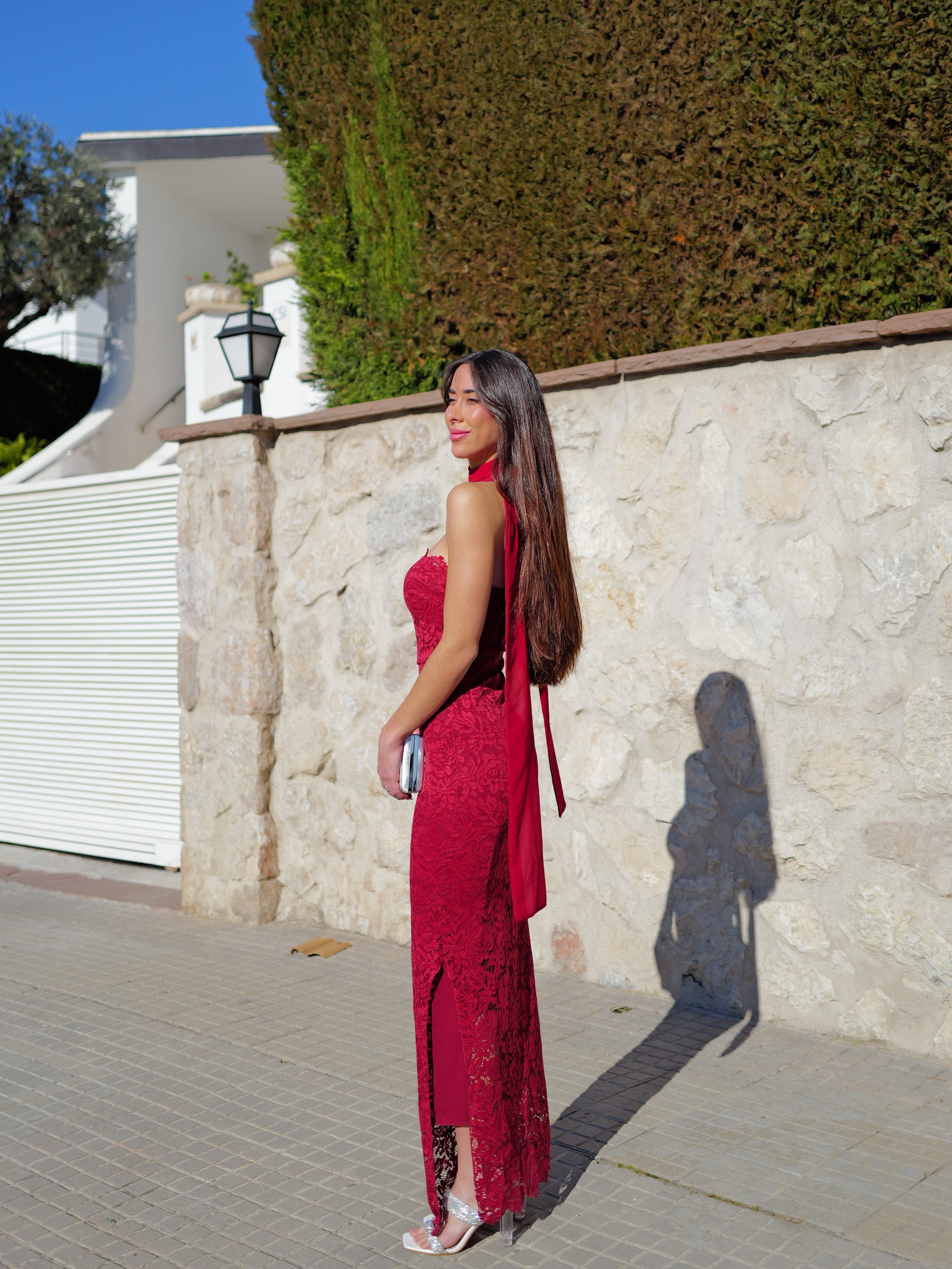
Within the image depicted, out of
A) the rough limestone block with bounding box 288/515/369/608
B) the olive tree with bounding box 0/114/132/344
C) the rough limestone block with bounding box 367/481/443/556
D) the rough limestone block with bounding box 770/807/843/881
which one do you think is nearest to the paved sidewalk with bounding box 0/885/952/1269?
the rough limestone block with bounding box 770/807/843/881

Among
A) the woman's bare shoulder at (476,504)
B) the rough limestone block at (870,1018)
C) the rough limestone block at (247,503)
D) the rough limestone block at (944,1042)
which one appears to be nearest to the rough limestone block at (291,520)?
the rough limestone block at (247,503)

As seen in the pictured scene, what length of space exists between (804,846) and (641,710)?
0.77m

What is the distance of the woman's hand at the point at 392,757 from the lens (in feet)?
8.65

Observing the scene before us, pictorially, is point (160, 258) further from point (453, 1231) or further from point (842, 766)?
point (453, 1231)

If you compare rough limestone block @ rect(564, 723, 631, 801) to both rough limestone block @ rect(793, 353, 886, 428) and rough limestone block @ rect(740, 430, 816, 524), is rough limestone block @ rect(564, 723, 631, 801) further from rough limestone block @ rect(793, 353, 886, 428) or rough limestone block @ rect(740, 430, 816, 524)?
rough limestone block @ rect(793, 353, 886, 428)

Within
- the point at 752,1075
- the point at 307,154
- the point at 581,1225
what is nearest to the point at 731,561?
the point at 752,1075

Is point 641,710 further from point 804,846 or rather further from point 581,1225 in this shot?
point 581,1225

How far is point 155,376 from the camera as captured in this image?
14078mm

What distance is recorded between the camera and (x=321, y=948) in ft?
16.8

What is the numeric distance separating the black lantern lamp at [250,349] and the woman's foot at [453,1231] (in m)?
4.15

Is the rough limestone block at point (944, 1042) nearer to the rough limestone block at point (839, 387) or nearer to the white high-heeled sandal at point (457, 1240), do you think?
the white high-heeled sandal at point (457, 1240)

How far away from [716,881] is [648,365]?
1.88 meters

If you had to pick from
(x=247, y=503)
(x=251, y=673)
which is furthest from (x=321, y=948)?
(x=247, y=503)

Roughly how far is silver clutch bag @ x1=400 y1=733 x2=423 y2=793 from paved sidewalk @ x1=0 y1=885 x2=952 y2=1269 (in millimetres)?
1059
